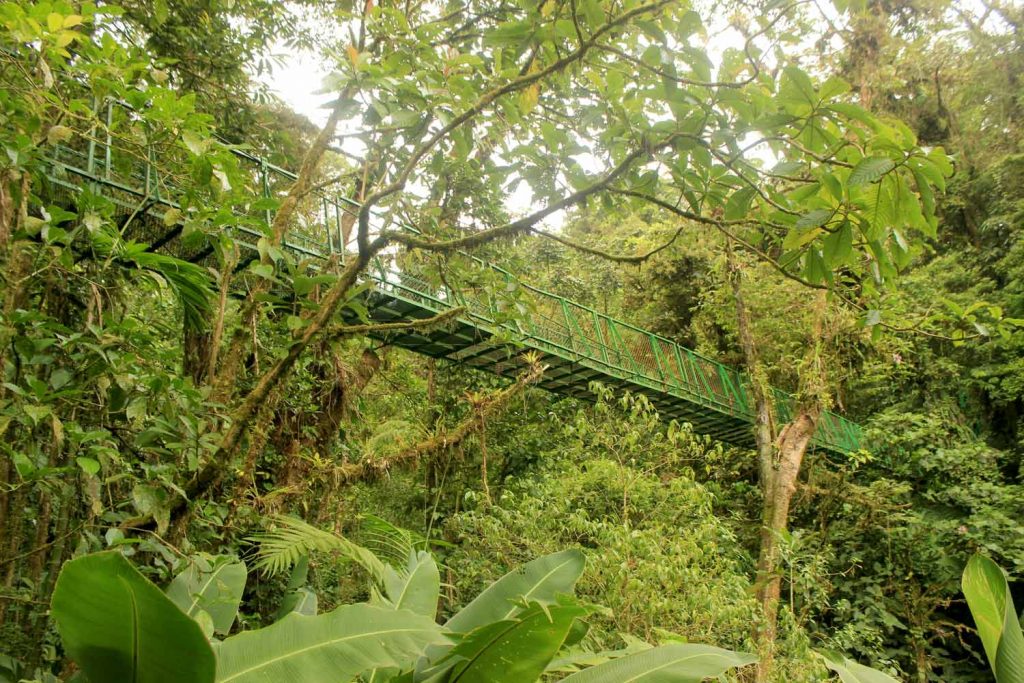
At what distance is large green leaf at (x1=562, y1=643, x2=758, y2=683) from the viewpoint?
4.12 feet

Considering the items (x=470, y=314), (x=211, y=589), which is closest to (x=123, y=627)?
(x=211, y=589)

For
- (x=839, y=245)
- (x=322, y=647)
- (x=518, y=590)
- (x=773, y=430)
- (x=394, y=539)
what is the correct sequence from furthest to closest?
(x=773, y=430), (x=394, y=539), (x=518, y=590), (x=839, y=245), (x=322, y=647)

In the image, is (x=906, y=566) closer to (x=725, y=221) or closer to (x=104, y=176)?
(x=725, y=221)

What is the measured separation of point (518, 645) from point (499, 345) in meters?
4.31

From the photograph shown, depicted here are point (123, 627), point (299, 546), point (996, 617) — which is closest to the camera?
point (123, 627)

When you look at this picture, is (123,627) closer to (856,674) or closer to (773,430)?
(856,674)

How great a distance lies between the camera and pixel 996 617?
1.25 meters

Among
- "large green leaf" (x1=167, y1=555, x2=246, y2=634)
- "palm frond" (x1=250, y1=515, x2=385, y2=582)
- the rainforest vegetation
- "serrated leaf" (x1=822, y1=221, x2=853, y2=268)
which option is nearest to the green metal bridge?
the rainforest vegetation

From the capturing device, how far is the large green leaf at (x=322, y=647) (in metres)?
1.08

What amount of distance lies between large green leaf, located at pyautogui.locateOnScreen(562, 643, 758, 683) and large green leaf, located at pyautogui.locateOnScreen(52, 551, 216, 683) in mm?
722

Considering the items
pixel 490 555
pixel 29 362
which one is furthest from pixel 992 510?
pixel 29 362

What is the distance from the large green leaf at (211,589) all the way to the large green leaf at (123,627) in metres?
0.46

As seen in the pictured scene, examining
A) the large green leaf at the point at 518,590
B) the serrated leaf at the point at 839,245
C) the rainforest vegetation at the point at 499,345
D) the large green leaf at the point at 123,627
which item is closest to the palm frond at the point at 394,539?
the rainforest vegetation at the point at 499,345

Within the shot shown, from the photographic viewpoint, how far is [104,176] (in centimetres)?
354
